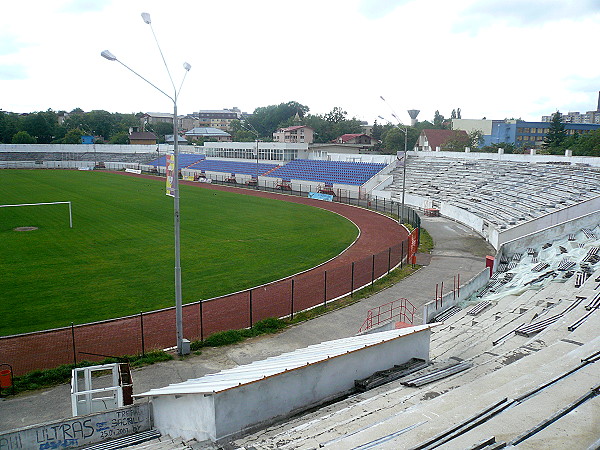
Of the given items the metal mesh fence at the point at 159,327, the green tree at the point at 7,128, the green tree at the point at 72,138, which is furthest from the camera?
the green tree at the point at 72,138

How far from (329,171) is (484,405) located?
59406mm

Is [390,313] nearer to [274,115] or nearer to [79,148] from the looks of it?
[79,148]

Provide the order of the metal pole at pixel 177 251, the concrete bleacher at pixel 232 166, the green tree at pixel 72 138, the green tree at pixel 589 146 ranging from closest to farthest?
1. the metal pole at pixel 177 251
2. the green tree at pixel 589 146
3. the concrete bleacher at pixel 232 166
4. the green tree at pixel 72 138

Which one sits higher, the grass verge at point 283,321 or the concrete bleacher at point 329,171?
the concrete bleacher at point 329,171

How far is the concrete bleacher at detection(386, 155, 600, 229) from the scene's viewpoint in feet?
117

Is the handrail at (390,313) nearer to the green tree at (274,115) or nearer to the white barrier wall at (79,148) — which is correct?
the white barrier wall at (79,148)

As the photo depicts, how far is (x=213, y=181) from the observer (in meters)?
76.4

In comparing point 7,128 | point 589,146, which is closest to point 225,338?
point 589,146

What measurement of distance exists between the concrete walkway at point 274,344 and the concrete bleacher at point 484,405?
16.4ft

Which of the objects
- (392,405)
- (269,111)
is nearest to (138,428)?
(392,405)

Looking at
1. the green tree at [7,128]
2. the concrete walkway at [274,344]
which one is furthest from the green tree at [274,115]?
the concrete walkway at [274,344]

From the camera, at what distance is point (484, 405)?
848cm

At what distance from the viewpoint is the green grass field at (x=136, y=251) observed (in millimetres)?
19906

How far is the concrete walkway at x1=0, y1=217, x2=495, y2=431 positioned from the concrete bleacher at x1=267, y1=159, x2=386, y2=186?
32521 millimetres
